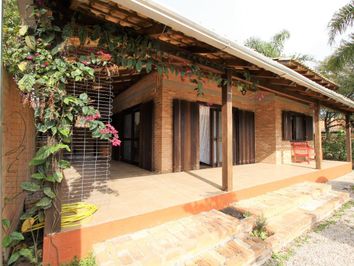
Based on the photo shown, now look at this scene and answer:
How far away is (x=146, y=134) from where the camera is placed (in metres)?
6.60

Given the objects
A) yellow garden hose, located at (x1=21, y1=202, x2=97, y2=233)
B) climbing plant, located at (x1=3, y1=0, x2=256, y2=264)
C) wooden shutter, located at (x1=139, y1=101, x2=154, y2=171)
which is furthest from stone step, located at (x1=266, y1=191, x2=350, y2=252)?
wooden shutter, located at (x1=139, y1=101, x2=154, y2=171)

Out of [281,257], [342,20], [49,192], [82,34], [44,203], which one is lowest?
[281,257]

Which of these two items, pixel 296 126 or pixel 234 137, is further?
pixel 296 126

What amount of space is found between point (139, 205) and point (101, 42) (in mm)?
2260

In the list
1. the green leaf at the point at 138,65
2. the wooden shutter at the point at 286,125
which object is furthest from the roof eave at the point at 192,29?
the wooden shutter at the point at 286,125

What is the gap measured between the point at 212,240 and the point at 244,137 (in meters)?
5.91

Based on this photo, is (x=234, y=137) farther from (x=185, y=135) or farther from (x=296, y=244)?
(x=296, y=244)

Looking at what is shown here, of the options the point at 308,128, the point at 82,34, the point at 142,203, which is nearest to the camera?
the point at 82,34

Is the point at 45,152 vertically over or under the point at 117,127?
under

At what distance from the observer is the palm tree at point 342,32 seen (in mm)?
7518

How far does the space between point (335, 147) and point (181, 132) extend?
1023 centimetres

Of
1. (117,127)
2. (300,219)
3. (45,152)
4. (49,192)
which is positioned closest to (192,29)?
(45,152)

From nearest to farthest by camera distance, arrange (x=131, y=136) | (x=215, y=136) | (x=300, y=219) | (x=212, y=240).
A: (x=212, y=240), (x=300, y=219), (x=215, y=136), (x=131, y=136)

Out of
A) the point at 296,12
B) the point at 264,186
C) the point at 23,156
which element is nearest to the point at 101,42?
the point at 23,156
